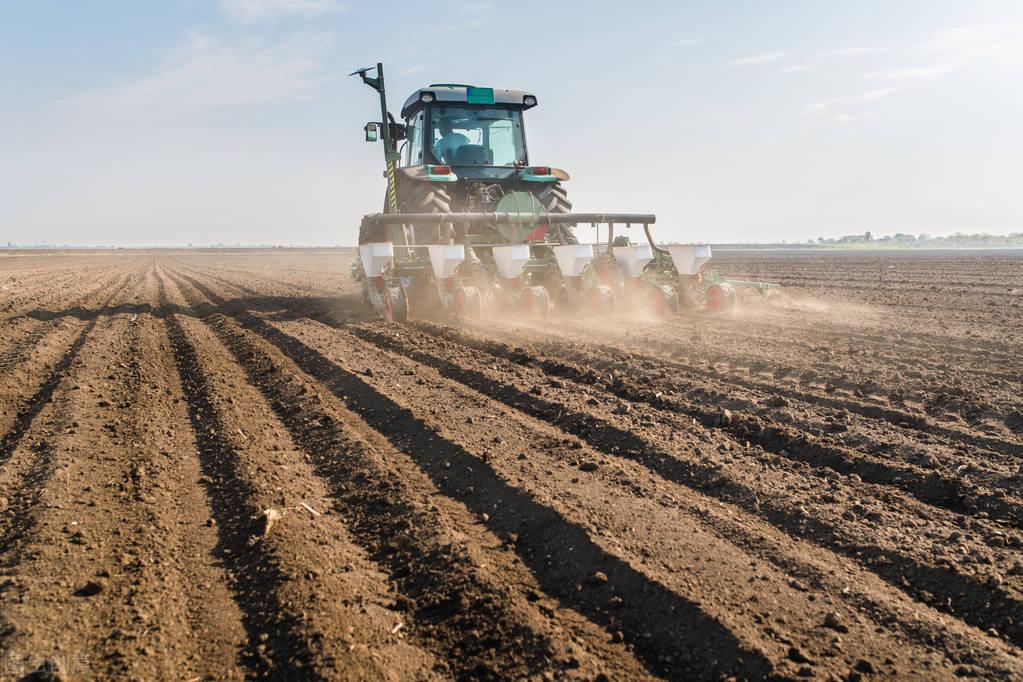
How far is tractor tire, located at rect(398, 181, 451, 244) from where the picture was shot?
1040 cm

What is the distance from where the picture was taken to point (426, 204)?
34.1 ft

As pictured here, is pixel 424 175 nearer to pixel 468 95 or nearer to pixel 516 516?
pixel 468 95

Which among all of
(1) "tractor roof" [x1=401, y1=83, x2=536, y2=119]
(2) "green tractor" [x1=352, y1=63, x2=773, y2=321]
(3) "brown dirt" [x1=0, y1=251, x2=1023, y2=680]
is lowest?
(3) "brown dirt" [x1=0, y1=251, x2=1023, y2=680]

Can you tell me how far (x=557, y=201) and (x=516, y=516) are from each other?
867 centimetres

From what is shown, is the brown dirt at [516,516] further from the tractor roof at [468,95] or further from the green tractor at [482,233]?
the tractor roof at [468,95]

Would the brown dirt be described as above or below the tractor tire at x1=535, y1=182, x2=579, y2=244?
below

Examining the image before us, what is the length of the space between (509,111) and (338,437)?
8.23 meters

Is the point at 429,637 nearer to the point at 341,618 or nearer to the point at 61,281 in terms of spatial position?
the point at 341,618

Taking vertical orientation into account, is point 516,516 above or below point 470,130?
below

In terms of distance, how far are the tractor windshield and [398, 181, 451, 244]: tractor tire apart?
2.55 ft

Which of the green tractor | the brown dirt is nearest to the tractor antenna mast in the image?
the green tractor

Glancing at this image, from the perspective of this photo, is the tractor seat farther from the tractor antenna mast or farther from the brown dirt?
the brown dirt

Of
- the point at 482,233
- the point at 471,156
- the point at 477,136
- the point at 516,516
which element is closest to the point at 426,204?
the point at 482,233

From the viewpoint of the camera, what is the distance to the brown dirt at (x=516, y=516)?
2.51 m
